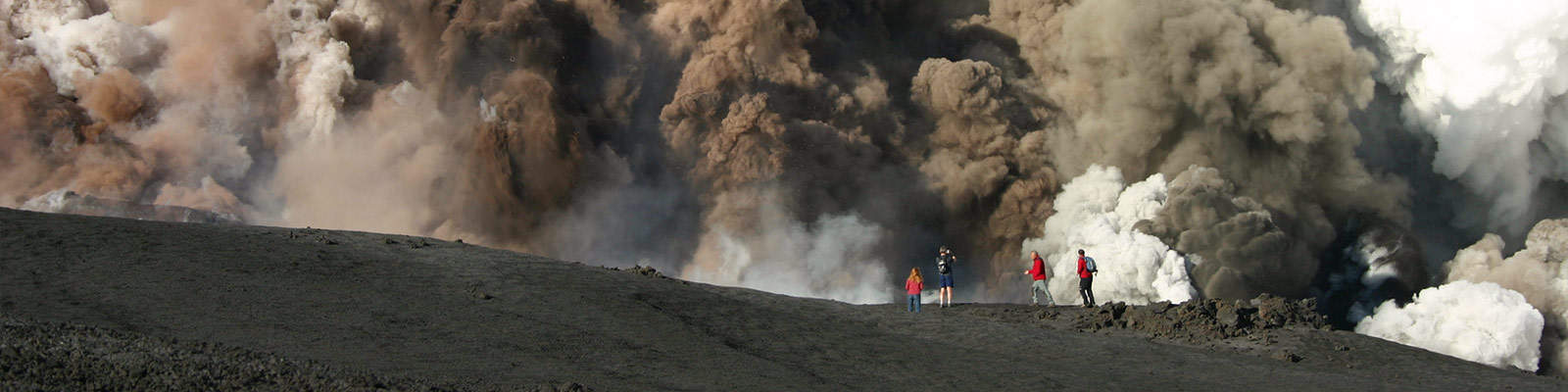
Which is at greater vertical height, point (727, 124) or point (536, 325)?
point (727, 124)

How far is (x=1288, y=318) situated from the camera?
26.7 metres

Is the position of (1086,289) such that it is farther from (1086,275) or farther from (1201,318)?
(1201,318)

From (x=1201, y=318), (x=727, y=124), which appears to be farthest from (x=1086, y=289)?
(x=727, y=124)

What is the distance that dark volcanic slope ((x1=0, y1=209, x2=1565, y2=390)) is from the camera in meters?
16.6

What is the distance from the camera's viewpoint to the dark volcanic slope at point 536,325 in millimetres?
16625

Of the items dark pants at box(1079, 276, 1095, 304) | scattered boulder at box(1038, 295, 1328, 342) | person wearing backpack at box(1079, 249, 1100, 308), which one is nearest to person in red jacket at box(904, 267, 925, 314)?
scattered boulder at box(1038, 295, 1328, 342)

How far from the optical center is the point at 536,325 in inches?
743

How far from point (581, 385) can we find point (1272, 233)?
25.7m

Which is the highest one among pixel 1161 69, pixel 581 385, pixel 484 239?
pixel 1161 69

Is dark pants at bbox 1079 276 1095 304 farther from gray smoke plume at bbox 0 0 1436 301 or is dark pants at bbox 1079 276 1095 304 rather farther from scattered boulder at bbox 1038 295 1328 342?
gray smoke plume at bbox 0 0 1436 301

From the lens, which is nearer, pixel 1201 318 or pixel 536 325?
pixel 536 325

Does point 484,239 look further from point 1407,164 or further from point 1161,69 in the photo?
point 1407,164

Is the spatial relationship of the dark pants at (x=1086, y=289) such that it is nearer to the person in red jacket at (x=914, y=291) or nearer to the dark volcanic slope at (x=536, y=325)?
the dark volcanic slope at (x=536, y=325)

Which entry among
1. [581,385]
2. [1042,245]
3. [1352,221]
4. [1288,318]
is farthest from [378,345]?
[1352,221]
